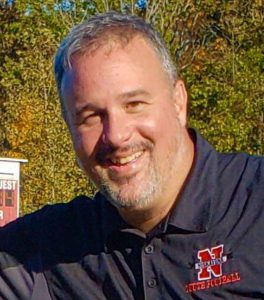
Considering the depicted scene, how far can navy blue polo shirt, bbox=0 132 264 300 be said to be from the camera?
2.84 meters

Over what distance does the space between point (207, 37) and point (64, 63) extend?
25.1 m

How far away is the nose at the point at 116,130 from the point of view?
2771 millimetres

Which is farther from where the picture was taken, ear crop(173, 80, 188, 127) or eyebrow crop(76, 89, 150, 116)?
ear crop(173, 80, 188, 127)

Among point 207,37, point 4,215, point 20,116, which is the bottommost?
point 4,215

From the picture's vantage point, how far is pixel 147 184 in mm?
2865

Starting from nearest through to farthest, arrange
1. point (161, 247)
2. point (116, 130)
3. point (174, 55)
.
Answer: point (116, 130), point (161, 247), point (174, 55)

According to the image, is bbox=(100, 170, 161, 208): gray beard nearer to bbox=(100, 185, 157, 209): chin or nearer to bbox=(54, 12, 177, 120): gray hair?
bbox=(100, 185, 157, 209): chin

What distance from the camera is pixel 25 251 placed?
3.30 metres

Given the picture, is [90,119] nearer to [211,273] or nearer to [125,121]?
[125,121]

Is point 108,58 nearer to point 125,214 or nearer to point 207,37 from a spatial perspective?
point 125,214

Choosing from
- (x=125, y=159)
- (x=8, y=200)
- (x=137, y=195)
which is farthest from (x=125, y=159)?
(x=8, y=200)

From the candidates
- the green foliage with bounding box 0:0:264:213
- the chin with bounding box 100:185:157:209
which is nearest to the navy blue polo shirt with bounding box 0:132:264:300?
the chin with bounding box 100:185:157:209

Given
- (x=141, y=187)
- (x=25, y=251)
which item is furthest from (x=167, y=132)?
(x=25, y=251)

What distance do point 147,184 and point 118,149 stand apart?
132 mm
